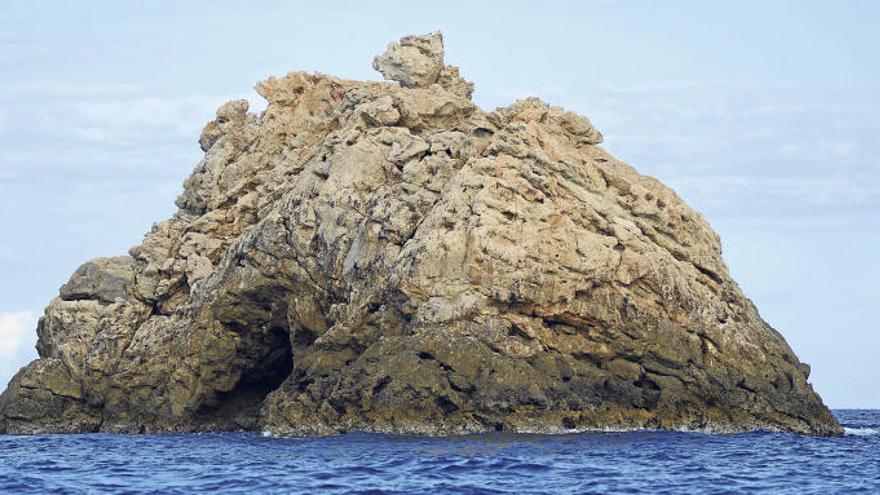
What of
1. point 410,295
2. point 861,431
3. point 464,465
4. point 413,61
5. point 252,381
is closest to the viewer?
point 464,465

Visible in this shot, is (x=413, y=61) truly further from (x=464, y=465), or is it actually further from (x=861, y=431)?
(x=464, y=465)

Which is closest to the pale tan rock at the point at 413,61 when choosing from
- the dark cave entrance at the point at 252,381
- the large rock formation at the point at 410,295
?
the large rock formation at the point at 410,295

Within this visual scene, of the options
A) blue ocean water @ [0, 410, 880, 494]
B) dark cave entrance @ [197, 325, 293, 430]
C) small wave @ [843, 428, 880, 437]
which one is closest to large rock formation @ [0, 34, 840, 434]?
dark cave entrance @ [197, 325, 293, 430]

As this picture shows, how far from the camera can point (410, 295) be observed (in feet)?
155

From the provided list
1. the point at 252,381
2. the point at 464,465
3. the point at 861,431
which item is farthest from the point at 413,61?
the point at 464,465

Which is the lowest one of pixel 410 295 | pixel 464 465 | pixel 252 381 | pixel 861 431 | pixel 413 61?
pixel 464 465

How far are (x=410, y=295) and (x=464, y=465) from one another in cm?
1156

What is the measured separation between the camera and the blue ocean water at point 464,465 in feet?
110

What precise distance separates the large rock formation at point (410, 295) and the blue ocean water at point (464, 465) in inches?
75.9

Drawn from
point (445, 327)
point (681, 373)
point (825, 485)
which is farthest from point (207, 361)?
point (825, 485)

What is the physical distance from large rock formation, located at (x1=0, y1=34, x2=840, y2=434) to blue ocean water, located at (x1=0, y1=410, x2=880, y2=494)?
6.32 ft

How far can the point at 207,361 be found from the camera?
53.5 meters

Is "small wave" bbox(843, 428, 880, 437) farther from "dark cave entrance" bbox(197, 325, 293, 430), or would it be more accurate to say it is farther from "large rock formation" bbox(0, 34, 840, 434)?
"dark cave entrance" bbox(197, 325, 293, 430)

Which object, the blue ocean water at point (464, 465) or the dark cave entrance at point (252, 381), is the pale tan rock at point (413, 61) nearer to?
the dark cave entrance at point (252, 381)
